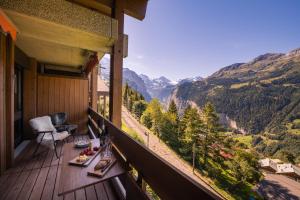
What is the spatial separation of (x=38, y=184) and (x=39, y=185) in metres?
0.04

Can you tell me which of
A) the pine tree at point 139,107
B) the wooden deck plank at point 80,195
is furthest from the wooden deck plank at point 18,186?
the pine tree at point 139,107

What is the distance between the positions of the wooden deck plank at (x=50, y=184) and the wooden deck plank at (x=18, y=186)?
0.31m

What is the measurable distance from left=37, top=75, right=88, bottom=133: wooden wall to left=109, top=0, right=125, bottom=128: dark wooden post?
3602 millimetres

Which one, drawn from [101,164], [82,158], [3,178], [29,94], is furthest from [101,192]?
[29,94]

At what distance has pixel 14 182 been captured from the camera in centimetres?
235

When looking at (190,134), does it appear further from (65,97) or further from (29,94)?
(29,94)

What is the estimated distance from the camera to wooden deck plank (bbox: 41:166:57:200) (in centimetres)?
203

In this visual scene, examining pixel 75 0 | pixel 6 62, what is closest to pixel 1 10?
pixel 75 0

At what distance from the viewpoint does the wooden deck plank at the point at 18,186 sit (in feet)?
6.63

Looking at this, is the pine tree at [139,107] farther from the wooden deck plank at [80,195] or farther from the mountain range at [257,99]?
the wooden deck plank at [80,195]

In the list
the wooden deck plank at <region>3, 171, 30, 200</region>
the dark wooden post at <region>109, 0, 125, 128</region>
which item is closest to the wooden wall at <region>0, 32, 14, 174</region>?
Result: the wooden deck plank at <region>3, 171, 30, 200</region>

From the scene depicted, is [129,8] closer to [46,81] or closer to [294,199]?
[46,81]

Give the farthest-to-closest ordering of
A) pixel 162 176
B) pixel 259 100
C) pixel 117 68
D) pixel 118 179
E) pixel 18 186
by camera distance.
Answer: pixel 259 100
pixel 117 68
pixel 18 186
pixel 118 179
pixel 162 176

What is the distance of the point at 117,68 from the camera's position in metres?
2.43
